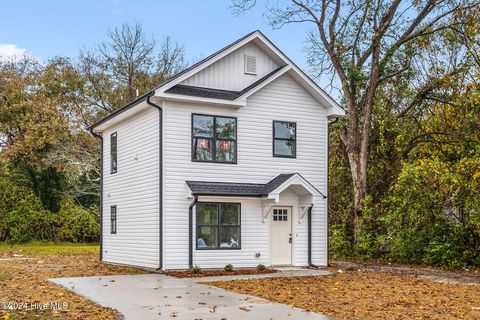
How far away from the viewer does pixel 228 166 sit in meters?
18.5

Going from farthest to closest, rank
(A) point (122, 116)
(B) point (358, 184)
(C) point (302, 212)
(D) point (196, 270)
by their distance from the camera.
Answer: (B) point (358, 184) < (A) point (122, 116) < (C) point (302, 212) < (D) point (196, 270)

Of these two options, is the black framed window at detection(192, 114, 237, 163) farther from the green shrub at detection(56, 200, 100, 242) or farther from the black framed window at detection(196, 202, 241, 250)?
the green shrub at detection(56, 200, 100, 242)

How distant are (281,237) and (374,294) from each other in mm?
6652

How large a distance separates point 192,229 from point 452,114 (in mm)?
13383

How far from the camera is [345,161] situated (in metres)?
26.8

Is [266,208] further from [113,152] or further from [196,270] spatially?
[113,152]

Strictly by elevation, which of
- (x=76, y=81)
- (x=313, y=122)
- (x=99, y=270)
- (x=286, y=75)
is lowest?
(x=99, y=270)

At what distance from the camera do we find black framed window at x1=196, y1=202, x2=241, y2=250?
17891mm

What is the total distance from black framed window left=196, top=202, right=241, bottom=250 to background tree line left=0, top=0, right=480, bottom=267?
6.60 meters

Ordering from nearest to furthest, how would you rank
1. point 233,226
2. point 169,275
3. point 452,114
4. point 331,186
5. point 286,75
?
1. point 169,275
2. point 233,226
3. point 286,75
4. point 452,114
5. point 331,186

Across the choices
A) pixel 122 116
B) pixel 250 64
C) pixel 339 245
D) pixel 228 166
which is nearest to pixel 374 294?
pixel 228 166

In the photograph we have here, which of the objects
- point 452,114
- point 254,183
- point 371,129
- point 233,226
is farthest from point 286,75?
point 452,114

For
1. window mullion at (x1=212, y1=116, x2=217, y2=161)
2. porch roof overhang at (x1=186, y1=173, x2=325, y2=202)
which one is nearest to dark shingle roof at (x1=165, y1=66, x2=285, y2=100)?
window mullion at (x1=212, y1=116, x2=217, y2=161)

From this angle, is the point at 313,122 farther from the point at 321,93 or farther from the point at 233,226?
the point at 233,226
